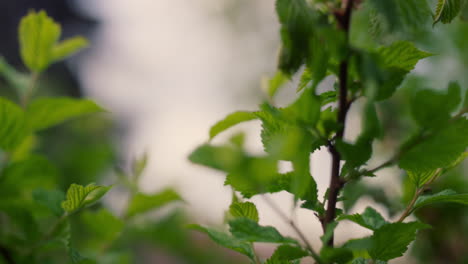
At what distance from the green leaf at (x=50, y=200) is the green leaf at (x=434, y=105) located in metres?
0.46

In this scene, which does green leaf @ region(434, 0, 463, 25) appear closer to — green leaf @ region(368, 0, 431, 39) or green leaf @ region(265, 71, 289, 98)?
green leaf @ region(368, 0, 431, 39)

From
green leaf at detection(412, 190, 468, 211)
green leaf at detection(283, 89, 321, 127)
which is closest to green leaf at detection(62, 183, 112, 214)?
green leaf at detection(283, 89, 321, 127)

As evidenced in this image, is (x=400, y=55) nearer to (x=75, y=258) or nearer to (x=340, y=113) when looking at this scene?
(x=340, y=113)

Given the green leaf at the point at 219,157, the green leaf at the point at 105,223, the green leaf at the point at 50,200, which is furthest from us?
the green leaf at the point at 105,223

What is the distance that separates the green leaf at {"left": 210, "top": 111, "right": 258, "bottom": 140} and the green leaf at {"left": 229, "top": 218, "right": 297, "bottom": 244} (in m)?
0.12

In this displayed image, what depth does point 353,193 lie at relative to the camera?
2.08ft

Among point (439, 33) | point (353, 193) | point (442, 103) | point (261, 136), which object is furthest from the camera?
point (439, 33)

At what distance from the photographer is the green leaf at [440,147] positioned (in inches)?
12.6

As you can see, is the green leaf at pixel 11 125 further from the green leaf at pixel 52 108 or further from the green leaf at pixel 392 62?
the green leaf at pixel 392 62

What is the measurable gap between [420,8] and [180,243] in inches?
43.6

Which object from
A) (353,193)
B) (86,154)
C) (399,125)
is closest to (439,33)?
(399,125)

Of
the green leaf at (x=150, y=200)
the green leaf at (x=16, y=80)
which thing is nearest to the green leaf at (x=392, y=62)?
the green leaf at (x=150, y=200)

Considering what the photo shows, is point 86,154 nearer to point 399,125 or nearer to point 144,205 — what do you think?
point 144,205

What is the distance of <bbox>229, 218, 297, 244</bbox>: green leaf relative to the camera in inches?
13.3
